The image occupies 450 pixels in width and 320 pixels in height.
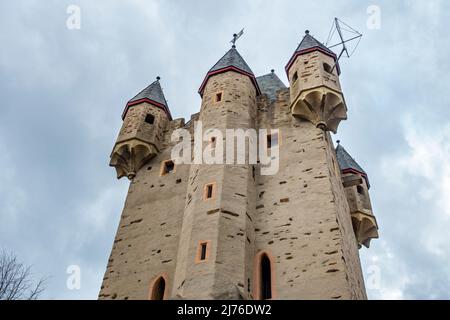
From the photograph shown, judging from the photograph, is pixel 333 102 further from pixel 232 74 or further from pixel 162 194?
pixel 162 194

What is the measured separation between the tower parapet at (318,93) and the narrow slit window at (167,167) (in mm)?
5126

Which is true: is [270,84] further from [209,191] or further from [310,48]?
[209,191]

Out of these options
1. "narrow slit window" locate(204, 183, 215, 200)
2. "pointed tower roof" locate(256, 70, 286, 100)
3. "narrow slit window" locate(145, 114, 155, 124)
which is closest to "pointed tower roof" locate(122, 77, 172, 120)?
"narrow slit window" locate(145, 114, 155, 124)

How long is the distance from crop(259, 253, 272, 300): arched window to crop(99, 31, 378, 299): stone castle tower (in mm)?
33

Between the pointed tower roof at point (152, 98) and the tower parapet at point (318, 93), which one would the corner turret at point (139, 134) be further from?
the tower parapet at point (318, 93)


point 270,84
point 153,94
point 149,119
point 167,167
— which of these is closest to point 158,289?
point 167,167

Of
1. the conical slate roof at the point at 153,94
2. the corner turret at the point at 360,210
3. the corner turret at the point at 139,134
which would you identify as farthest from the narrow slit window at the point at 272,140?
the conical slate roof at the point at 153,94

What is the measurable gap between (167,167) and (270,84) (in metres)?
9.68

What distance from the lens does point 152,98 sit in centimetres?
2214

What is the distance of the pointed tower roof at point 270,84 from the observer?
25314mm

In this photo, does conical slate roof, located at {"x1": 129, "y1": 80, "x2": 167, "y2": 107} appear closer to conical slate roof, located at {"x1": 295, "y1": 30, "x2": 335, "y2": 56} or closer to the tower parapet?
the tower parapet

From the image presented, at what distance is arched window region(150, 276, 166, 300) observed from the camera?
48.7 ft
